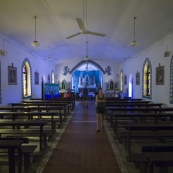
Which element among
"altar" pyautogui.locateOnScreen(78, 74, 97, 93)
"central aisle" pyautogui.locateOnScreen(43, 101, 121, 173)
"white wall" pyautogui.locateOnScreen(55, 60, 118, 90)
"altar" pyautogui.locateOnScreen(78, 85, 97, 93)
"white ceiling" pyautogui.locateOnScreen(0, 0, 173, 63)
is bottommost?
"central aisle" pyautogui.locateOnScreen(43, 101, 121, 173)

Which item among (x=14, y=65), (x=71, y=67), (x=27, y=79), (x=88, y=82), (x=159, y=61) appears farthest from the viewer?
(x=88, y=82)

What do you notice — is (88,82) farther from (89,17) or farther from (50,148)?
(50,148)

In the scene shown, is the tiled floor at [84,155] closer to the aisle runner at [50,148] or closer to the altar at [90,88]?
the aisle runner at [50,148]

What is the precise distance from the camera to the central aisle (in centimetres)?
331

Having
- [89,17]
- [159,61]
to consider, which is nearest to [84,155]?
[89,17]

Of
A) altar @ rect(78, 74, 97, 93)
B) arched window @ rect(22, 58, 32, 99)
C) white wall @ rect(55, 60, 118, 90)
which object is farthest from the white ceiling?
altar @ rect(78, 74, 97, 93)

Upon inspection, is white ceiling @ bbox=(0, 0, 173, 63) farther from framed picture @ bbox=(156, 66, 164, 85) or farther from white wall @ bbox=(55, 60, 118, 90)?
white wall @ bbox=(55, 60, 118, 90)

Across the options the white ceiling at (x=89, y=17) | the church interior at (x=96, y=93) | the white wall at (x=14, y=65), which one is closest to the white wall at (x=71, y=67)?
the church interior at (x=96, y=93)

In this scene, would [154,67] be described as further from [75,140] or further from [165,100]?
[75,140]

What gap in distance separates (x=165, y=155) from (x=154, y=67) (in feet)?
23.6

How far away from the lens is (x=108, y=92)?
57.7 ft

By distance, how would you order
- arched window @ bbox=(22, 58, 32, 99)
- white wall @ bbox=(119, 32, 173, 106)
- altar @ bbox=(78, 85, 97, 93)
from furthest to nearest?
1. altar @ bbox=(78, 85, 97, 93)
2. arched window @ bbox=(22, 58, 32, 99)
3. white wall @ bbox=(119, 32, 173, 106)

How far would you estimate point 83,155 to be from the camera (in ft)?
12.8

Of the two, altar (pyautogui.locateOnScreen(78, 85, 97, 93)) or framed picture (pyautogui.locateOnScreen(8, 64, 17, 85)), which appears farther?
altar (pyautogui.locateOnScreen(78, 85, 97, 93))
